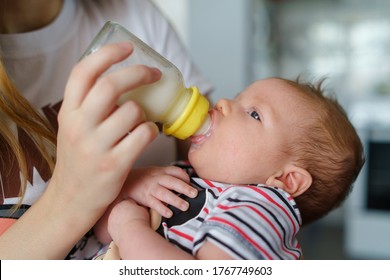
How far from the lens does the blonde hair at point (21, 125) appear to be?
2.56 feet

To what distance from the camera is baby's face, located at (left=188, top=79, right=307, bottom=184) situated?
0.87 m

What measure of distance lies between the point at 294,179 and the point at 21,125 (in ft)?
1.63

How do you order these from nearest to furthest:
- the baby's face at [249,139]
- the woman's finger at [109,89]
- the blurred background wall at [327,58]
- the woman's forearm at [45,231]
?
the woman's finger at [109,89], the woman's forearm at [45,231], the baby's face at [249,139], the blurred background wall at [327,58]

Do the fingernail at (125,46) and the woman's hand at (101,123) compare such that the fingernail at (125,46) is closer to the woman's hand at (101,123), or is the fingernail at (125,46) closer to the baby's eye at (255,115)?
the woman's hand at (101,123)

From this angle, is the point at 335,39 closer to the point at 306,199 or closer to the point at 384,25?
the point at 384,25

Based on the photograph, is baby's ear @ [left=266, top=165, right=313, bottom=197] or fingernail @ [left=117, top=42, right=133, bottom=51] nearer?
fingernail @ [left=117, top=42, right=133, bottom=51]

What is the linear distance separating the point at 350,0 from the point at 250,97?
3.25 metres

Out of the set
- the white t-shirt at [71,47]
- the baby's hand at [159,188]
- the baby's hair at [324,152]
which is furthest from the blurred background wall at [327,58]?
the baby's hand at [159,188]

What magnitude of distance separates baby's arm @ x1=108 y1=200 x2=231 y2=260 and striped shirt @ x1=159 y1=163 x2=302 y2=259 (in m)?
0.02

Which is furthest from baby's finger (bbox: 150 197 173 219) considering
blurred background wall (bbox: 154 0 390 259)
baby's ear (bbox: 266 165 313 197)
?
blurred background wall (bbox: 154 0 390 259)

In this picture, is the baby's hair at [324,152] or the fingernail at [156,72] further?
the baby's hair at [324,152]

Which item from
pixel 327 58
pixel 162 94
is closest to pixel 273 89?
pixel 162 94

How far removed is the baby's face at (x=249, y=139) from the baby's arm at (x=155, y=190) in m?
0.06

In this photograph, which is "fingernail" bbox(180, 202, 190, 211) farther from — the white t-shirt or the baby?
the white t-shirt
